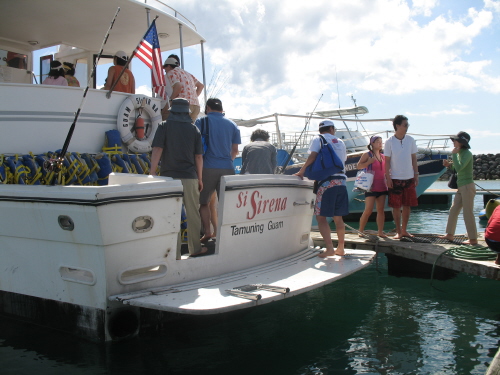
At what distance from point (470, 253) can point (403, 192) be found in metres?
1.29

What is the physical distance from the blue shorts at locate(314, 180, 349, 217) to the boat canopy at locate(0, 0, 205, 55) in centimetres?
417

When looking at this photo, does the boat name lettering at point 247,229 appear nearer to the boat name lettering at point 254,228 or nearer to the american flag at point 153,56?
the boat name lettering at point 254,228

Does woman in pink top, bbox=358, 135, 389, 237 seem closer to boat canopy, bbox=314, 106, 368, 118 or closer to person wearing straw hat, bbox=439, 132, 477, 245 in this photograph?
person wearing straw hat, bbox=439, 132, 477, 245

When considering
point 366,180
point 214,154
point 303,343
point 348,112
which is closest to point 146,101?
point 214,154

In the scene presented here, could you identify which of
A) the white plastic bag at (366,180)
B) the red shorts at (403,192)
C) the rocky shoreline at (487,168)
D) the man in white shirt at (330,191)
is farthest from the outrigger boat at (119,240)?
the rocky shoreline at (487,168)

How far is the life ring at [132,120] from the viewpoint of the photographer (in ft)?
22.4

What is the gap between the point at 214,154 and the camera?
5.78m

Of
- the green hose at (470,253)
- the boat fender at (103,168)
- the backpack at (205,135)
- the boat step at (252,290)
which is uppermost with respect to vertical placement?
the backpack at (205,135)

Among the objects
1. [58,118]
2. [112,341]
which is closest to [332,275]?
[112,341]

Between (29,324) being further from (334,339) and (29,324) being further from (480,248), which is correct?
(480,248)

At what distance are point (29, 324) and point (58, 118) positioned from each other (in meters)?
2.55

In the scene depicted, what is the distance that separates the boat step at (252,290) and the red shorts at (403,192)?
3.34 m

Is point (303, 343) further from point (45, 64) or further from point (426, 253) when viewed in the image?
point (45, 64)

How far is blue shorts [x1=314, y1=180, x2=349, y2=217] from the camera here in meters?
5.91
